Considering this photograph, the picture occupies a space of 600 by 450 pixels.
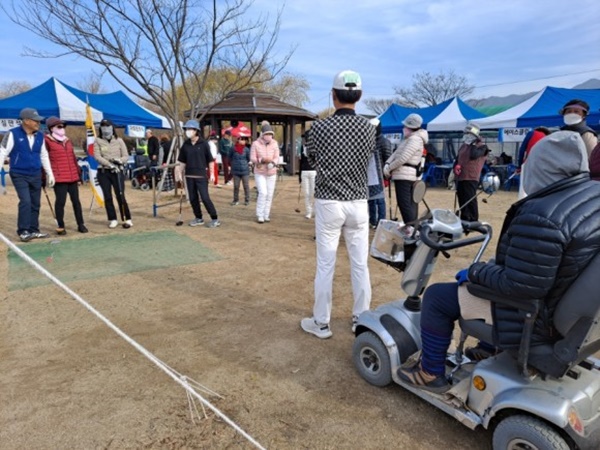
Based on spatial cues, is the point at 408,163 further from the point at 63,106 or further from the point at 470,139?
the point at 63,106

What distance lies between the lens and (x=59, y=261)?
217 inches

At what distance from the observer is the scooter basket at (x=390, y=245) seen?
8.86ft

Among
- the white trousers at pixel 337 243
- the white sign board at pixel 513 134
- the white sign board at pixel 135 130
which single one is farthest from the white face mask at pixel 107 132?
the white sign board at pixel 513 134

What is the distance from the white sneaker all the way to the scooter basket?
0.93m

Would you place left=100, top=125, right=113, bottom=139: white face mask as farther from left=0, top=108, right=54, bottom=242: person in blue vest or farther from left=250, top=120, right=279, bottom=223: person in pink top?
left=250, top=120, right=279, bottom=223: person in pink top

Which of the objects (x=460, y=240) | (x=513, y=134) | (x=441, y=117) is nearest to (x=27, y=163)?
(x=460, y=240)

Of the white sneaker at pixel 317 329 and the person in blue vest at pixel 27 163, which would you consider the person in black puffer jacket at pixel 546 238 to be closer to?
the white sneaker at pixel 317 329

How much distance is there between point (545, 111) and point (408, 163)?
913cm

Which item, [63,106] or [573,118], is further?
[63,106]

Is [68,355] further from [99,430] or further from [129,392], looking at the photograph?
[99,430]

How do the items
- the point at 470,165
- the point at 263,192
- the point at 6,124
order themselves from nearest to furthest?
the point at 470,165 < the point at 263,192 < the point at 6,124

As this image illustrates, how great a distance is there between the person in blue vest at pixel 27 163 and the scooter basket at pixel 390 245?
230 inches

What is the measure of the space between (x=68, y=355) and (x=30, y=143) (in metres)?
4.52

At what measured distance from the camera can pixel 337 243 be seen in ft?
10.8
